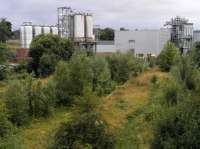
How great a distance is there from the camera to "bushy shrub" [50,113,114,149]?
16.6 metres

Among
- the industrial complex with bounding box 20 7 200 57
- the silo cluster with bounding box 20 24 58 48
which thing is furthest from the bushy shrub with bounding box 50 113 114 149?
the silo cluster with bounding box 20 24 58 48

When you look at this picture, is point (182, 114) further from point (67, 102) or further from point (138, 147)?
point (67, 102)

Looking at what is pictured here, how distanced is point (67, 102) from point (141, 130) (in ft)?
29.5

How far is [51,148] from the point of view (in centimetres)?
1672

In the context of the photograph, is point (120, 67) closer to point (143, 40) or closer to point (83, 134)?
point (83, 134)

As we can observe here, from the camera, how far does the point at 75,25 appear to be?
74.9 metres

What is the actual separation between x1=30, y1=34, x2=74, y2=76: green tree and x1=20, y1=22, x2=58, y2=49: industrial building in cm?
2835

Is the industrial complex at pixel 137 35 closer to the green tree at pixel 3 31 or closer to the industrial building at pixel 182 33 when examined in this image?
the industrial building at pixel 182 33

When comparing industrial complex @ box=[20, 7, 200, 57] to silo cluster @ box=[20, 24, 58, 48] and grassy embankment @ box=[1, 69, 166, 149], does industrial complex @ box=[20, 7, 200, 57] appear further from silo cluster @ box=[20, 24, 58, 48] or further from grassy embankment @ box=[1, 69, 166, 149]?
grassy embankment @ box=[1, 69, 166, 149]

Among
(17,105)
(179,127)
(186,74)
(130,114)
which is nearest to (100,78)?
(130,114)

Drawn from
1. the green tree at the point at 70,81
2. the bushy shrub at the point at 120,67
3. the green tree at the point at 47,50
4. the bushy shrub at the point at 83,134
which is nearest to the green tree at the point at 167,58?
the bushy shrub at the point at 120,67

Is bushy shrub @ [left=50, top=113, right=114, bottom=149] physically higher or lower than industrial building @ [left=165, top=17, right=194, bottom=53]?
lower

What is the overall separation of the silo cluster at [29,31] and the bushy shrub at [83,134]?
69222 mm

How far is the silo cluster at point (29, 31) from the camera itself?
3383 inches
